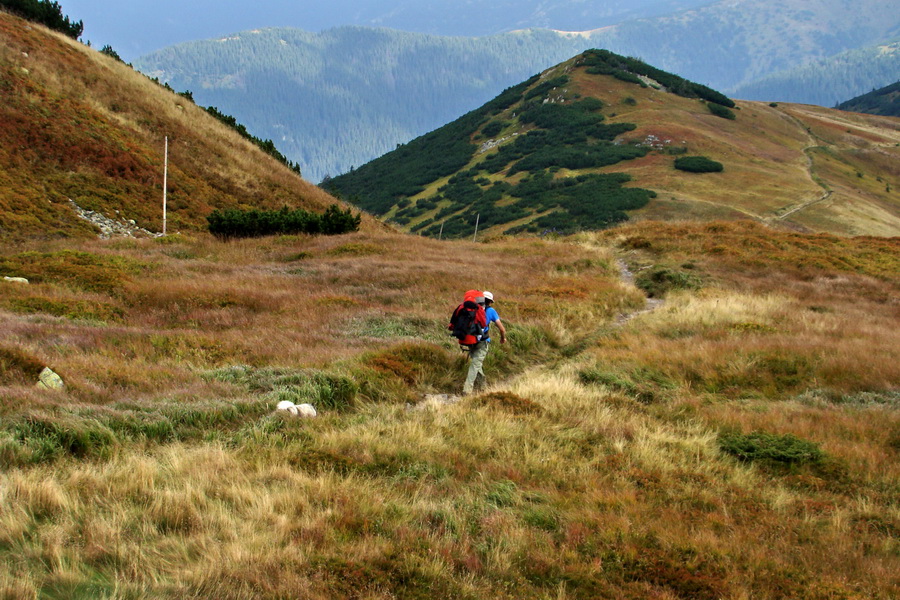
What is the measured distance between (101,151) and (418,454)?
32195 mm

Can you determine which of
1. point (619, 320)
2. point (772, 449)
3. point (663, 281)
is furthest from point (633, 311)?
point (772, 449)

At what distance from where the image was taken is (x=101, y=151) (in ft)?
101

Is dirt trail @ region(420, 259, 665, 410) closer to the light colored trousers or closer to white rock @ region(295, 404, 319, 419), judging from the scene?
the light colored trousers

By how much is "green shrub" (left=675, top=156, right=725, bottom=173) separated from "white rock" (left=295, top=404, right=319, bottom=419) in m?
73.7

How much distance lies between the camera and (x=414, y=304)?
15594 millimetres

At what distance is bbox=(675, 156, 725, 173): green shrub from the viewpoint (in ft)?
234

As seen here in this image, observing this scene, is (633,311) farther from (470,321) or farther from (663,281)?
(470,321)

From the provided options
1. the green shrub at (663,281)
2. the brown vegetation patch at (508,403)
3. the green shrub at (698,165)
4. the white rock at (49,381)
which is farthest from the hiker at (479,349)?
the green shrub at (698,165)

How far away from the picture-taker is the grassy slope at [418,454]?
4.02m

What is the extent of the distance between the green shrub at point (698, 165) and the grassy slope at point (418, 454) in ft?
202

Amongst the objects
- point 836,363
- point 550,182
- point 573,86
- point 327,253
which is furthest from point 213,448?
point 573,86

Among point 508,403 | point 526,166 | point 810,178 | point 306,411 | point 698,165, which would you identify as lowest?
point 508,403

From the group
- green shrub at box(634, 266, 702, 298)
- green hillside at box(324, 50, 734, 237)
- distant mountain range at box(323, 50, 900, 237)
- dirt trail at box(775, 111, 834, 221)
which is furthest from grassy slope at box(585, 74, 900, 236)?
green shrub at box(634, 266, 702, 298)

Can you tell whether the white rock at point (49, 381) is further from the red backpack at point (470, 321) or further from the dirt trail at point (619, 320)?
the red backpack at point (470, 321)
